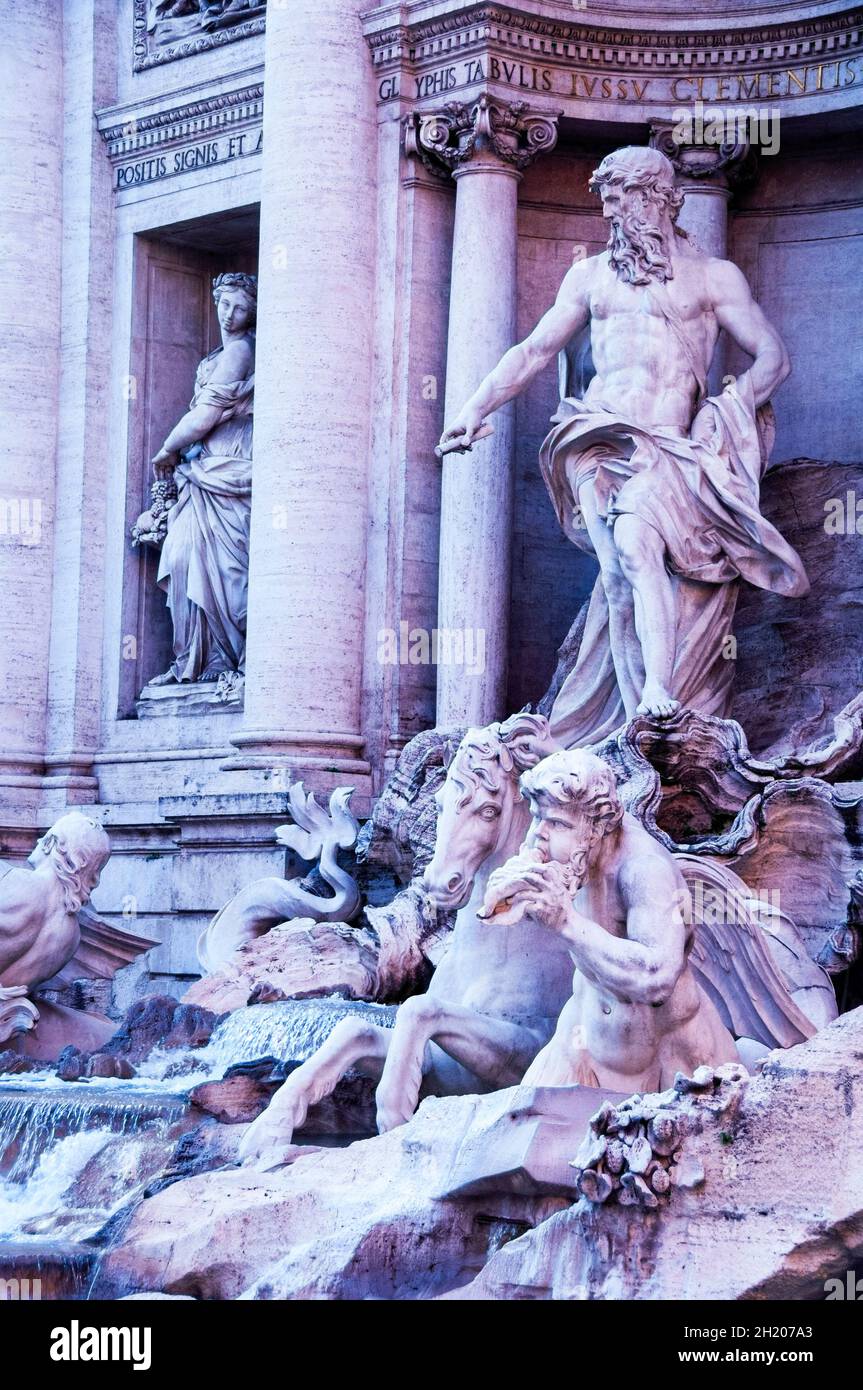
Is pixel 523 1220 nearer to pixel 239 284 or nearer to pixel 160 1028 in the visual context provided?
pixel 160 1028

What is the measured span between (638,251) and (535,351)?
2.63 ft

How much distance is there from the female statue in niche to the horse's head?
6.69 metres

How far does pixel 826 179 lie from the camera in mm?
14305

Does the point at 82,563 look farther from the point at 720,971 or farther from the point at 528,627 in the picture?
the point at 720,971

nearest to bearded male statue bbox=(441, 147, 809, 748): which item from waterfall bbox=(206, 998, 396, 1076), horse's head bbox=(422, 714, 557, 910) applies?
waterfall bbox=(206, 998, 396, 1076)

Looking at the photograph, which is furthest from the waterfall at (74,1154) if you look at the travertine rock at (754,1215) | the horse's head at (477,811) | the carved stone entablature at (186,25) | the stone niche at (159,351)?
the carved stone entablature at (186,25)

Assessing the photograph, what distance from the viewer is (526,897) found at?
24.2 feet

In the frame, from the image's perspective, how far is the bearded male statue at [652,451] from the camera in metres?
12.0

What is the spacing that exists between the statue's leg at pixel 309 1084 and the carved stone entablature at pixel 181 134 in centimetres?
856

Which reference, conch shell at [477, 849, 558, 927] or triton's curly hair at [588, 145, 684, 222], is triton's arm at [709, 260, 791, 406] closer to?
triton's curly hair at [588, 145, 684, 222]

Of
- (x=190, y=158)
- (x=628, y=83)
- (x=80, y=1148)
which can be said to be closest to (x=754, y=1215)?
(x=80, y=1148)

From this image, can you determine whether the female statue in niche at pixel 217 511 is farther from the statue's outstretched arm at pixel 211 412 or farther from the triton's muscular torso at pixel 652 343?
the triton's muscular torso at pixel 652 343

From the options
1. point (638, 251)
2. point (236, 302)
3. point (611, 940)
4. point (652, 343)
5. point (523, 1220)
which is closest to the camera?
point (523, 1220)
